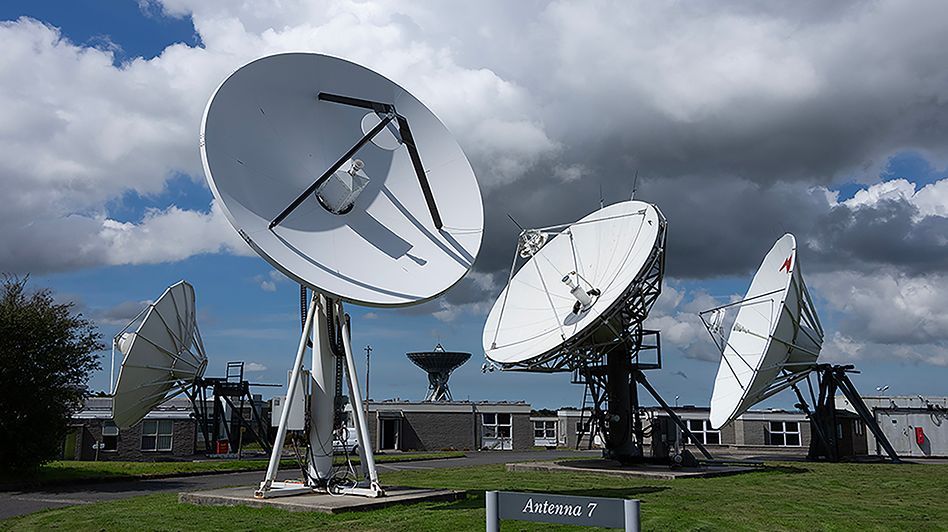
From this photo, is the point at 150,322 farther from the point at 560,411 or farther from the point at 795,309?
the point at 560,411

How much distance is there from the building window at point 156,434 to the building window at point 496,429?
2584cm

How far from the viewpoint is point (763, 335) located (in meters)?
34.2

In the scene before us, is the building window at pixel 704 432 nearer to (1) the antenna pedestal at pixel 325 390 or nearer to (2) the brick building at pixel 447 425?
Result: (2) the brick building at pixel 447 425

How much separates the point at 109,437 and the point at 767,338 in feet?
114

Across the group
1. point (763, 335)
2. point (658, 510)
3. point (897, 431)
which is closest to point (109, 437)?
point (763, 335)

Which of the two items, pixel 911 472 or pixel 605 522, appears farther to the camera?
pixel 911 472

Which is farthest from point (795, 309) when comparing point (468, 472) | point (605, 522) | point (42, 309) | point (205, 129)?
point (42, 309)

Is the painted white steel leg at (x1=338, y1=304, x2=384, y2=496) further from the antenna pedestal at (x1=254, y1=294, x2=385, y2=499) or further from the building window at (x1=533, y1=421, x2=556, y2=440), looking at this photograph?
the building window at (x1=533, y1=421, x2=556, y2=440)

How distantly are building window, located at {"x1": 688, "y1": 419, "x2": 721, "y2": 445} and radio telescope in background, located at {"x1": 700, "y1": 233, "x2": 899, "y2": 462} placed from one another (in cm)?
2686

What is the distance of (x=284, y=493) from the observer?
2069 centimetres

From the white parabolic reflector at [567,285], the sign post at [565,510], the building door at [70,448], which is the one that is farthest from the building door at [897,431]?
the sign post at [565,510]

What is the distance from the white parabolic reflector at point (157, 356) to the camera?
33.5 metres

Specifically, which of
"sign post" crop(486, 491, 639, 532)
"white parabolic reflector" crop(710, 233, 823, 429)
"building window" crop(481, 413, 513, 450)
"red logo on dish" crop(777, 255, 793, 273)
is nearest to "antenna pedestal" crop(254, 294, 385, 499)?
"sign post" crop(486, 491, 639, 532)

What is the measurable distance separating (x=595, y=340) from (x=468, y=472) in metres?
7.32
